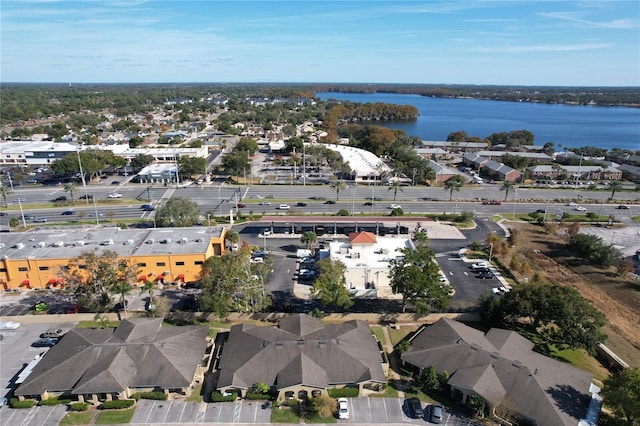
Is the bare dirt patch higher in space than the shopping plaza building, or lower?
lower

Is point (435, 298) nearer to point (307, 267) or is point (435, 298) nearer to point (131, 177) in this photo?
point (307, 267)

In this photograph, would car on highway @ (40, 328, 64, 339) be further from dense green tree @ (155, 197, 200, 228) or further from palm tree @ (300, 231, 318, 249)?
palm tree @ (300, 231, 318, 249)

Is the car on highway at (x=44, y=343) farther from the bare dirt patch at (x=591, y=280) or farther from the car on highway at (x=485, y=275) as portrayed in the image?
the bare dirt patch at (x=591, y=280)

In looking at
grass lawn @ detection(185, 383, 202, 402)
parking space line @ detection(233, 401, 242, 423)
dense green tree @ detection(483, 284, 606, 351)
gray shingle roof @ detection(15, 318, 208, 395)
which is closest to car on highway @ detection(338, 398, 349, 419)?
parking space line @ detection(233, 401, 242, 423)

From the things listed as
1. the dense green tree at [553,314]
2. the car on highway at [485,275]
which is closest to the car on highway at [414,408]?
the dense green tree at [553,314]

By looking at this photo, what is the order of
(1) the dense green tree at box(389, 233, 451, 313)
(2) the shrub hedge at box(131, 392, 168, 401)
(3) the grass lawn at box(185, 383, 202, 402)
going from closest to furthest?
1. (2) the shrub hedge at box(131, 392, 168, 401)
2. (3) the grass lawn at box(185, 383, 202, 402)
3. (1) the dense green tree at box(389, 233, 451, 313)

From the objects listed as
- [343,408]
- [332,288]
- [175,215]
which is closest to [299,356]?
[343,408]

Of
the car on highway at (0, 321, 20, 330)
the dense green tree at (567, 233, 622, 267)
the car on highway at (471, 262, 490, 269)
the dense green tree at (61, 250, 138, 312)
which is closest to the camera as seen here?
the car on highway at (0, 321, 20, 330)
